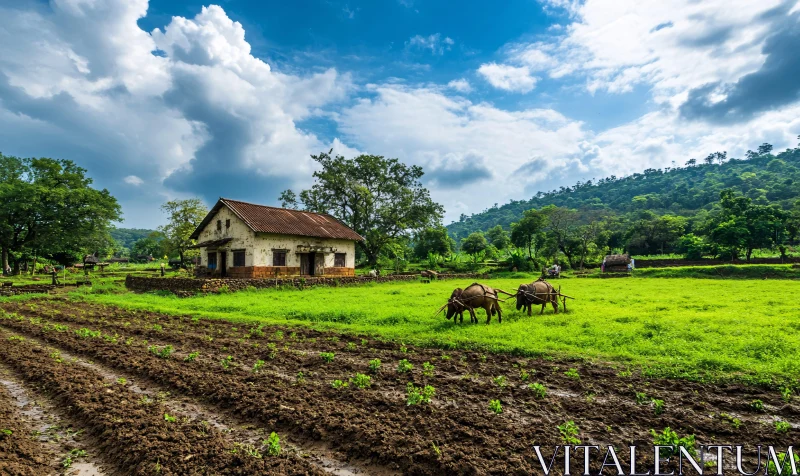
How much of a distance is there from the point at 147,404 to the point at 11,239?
Result: 151 feet

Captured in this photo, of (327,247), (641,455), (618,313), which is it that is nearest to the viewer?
(641,455)

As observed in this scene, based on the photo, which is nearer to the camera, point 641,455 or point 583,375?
point 641,455

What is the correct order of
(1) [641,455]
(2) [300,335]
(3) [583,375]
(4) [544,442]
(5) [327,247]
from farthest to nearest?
(5) [327,247], (2) [300,335], (3) [583,375], (4) [544,442], (1) [641,455]

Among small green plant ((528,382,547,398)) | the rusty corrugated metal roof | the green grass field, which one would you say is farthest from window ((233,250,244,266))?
small green plant ((528,382,547,398))

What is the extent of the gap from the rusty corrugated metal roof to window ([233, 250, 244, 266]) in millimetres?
2513

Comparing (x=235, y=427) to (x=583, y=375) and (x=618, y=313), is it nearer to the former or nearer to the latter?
(x=583, y=375)

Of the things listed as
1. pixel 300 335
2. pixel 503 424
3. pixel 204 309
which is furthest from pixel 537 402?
pixel 204 309

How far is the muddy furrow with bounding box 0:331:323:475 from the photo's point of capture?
4242mm

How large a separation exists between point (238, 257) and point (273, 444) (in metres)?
25.3

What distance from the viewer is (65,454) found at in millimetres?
4703

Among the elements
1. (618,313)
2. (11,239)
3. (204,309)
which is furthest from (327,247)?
(11,239)

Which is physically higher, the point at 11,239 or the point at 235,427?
the point at 11,239

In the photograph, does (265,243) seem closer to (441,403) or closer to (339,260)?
(339,260)

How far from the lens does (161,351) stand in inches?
347
